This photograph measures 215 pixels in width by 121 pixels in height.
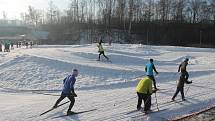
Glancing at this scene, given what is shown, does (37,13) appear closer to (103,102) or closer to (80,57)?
(80,57)

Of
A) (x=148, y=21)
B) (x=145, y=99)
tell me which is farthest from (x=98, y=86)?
(x=148, y=21)

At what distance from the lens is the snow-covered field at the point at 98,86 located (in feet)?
51.2

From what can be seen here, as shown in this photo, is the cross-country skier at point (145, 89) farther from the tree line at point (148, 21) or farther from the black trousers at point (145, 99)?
the tree line at point (148, 21)

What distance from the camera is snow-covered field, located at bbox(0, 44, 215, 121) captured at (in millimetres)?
15617

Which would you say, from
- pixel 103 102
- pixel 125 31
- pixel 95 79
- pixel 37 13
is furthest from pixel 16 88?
pixel 37 13

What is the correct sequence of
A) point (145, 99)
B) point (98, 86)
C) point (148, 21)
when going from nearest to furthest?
point (145, 99)
point (98, 86)
point (148, 21)

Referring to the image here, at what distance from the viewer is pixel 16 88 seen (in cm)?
2470

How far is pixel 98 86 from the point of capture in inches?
924

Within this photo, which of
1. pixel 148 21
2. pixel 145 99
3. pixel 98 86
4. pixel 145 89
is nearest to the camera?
pixel 145 89

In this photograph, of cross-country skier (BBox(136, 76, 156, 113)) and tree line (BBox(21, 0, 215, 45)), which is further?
tree line (BBox(21, 0, 215, 45))

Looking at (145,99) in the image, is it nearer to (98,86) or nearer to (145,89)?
(145,89)

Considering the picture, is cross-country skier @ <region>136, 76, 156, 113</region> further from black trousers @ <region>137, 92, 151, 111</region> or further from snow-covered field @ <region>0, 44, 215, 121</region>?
snow-covered field @ <region>0, 44, 215, 121</region>

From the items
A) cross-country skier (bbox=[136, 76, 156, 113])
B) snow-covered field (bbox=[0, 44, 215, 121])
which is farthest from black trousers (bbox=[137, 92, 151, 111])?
snow-covered field (bbox=[0, 44, 215, 121])

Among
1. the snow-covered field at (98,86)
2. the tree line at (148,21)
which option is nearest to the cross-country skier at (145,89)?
the snow-covered field at (98,86)
